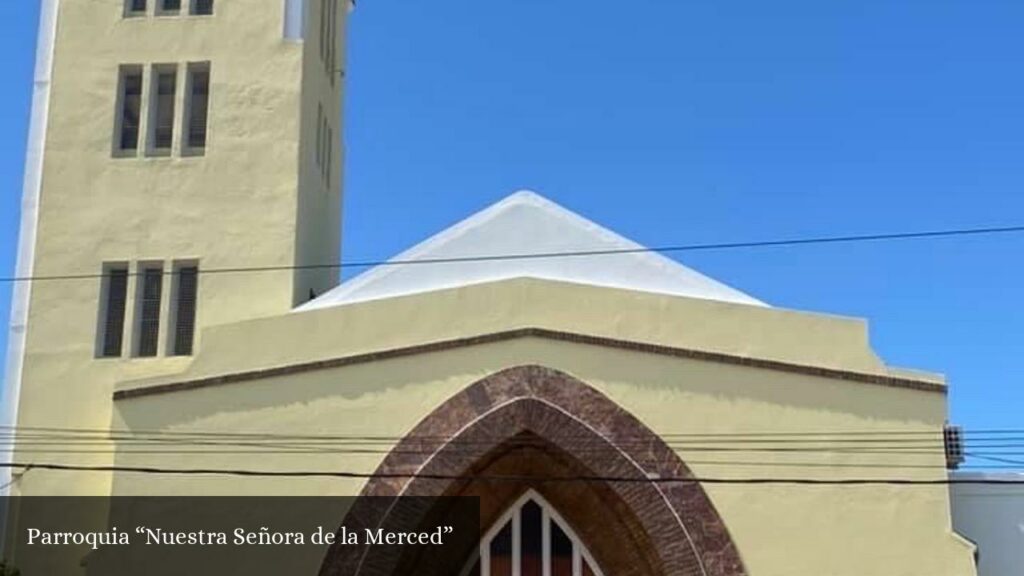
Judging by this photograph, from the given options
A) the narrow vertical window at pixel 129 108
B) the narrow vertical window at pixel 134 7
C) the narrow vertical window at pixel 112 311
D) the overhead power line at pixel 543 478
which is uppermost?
the narrow vertical window at pixel 134 7

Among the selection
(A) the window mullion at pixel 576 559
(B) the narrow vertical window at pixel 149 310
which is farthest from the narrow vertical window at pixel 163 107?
(A) the window mullion at pixel 576 559

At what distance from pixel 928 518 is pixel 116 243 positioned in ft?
42.3

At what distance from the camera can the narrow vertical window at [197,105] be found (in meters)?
21.3

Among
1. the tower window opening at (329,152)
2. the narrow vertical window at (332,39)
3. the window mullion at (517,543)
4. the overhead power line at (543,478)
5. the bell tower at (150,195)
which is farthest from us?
the narrow vertical window at (332,39)

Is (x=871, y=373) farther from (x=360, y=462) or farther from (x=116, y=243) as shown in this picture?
(x=116, y=243)

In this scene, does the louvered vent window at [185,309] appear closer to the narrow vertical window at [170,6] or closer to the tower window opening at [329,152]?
the tower window opening at [329,152]

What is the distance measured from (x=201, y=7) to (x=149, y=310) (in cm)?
551

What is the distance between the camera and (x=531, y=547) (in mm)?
17406

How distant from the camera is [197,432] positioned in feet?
56.6

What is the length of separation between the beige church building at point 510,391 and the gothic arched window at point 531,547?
0.10ft

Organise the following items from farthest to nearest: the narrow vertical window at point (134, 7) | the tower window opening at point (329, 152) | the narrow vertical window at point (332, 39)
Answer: the narrow vertical window at point (332, 39), the tower window opening at point (329, 152), the narrow vertical window at point (134, 7)

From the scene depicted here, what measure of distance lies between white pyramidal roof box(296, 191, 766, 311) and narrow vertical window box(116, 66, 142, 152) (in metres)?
4.85

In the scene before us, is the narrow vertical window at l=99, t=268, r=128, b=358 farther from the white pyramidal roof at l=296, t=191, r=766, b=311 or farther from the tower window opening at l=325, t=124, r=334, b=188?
the tower window opening at l=325, t=124, r=334, b=188

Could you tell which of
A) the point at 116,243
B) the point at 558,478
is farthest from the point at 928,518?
the point at 116,243
